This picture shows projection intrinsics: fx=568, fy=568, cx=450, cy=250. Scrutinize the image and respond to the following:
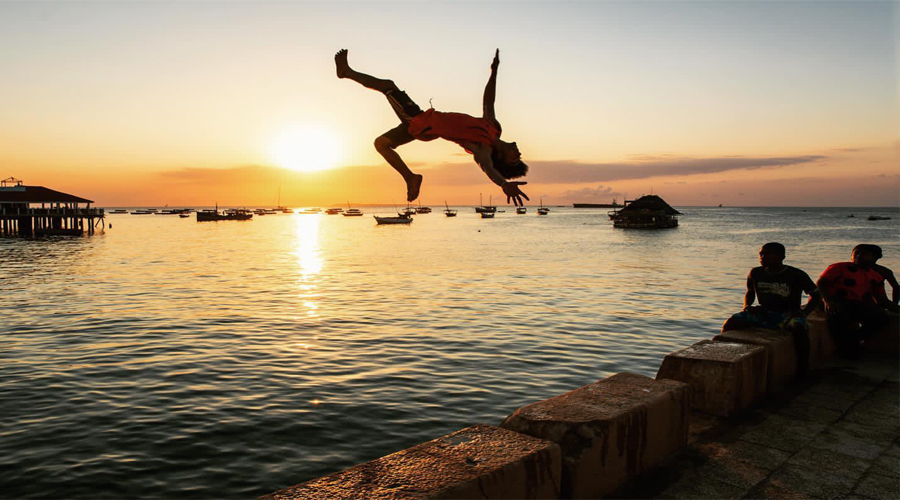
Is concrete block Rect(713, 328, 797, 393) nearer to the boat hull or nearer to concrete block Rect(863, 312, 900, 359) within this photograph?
concrete block Rect(863, 312, 900, 359)

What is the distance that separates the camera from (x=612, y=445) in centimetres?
424

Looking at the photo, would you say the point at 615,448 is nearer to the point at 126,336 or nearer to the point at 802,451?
the point at 802,451

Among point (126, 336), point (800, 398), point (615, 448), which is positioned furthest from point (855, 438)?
point (126, 336)

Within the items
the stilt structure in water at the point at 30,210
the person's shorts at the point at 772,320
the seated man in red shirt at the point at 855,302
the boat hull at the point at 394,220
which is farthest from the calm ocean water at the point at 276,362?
the boat hull at the point at 394,220

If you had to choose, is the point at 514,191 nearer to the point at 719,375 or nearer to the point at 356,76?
the point at 356,76

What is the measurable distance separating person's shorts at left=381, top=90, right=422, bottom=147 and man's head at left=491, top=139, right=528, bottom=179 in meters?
0.56

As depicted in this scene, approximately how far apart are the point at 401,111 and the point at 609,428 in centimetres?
273

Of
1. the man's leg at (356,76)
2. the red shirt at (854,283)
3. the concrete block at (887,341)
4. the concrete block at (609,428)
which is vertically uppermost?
the man's leg at (356,76)

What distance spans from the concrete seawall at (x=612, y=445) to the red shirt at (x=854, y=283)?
8.19 feet

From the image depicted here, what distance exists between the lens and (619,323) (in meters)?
19.9

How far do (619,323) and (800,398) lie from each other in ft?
43.8

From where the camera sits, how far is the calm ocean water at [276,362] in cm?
880

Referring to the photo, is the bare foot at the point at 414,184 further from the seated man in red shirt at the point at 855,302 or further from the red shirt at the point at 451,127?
the seated man in red shirt at the point at 855,302

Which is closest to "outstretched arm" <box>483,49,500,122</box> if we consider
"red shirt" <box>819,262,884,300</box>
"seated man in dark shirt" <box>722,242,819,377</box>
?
"seated man in dark shirt" <box>722,242,819,377</box>
